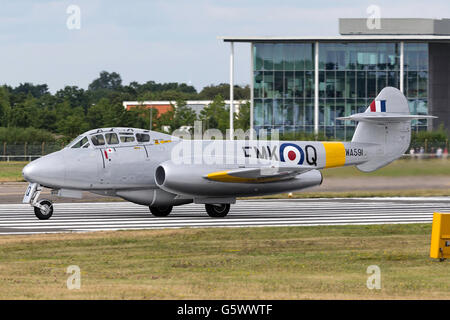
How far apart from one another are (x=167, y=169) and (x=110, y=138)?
6.51 ft

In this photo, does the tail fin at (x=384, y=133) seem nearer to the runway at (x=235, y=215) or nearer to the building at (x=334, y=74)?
the runway at (x=235, y=215)

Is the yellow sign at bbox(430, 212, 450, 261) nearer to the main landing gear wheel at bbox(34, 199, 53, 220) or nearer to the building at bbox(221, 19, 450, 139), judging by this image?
the main landing gear wheel at bbox(34, 199, 53, 220)

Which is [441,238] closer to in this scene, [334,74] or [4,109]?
[334,74]

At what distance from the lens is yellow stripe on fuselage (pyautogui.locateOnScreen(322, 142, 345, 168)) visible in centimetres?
2741

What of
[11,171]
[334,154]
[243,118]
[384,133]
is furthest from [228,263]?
[243,118]

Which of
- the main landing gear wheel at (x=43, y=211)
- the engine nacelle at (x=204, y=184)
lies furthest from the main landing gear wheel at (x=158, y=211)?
the main landing gear wheel at (x=43, y=211)

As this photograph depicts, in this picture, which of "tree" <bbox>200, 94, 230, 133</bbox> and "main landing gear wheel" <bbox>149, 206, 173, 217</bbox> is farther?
"tree" <bbox>200, 94, 230, 133</bbox>

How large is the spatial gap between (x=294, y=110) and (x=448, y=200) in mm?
41333

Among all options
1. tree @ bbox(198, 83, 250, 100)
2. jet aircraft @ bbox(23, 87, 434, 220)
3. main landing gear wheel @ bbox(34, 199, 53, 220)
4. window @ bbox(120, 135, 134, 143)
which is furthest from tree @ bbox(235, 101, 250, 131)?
main landing gear wheel @ bbox(34, 199, 53, 220)

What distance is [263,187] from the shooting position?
83.5 ft

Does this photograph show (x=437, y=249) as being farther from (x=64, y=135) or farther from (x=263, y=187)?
(x=64, y=135)

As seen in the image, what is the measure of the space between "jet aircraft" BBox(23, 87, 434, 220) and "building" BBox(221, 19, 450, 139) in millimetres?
47799

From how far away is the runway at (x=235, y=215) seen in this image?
22.4 metres
